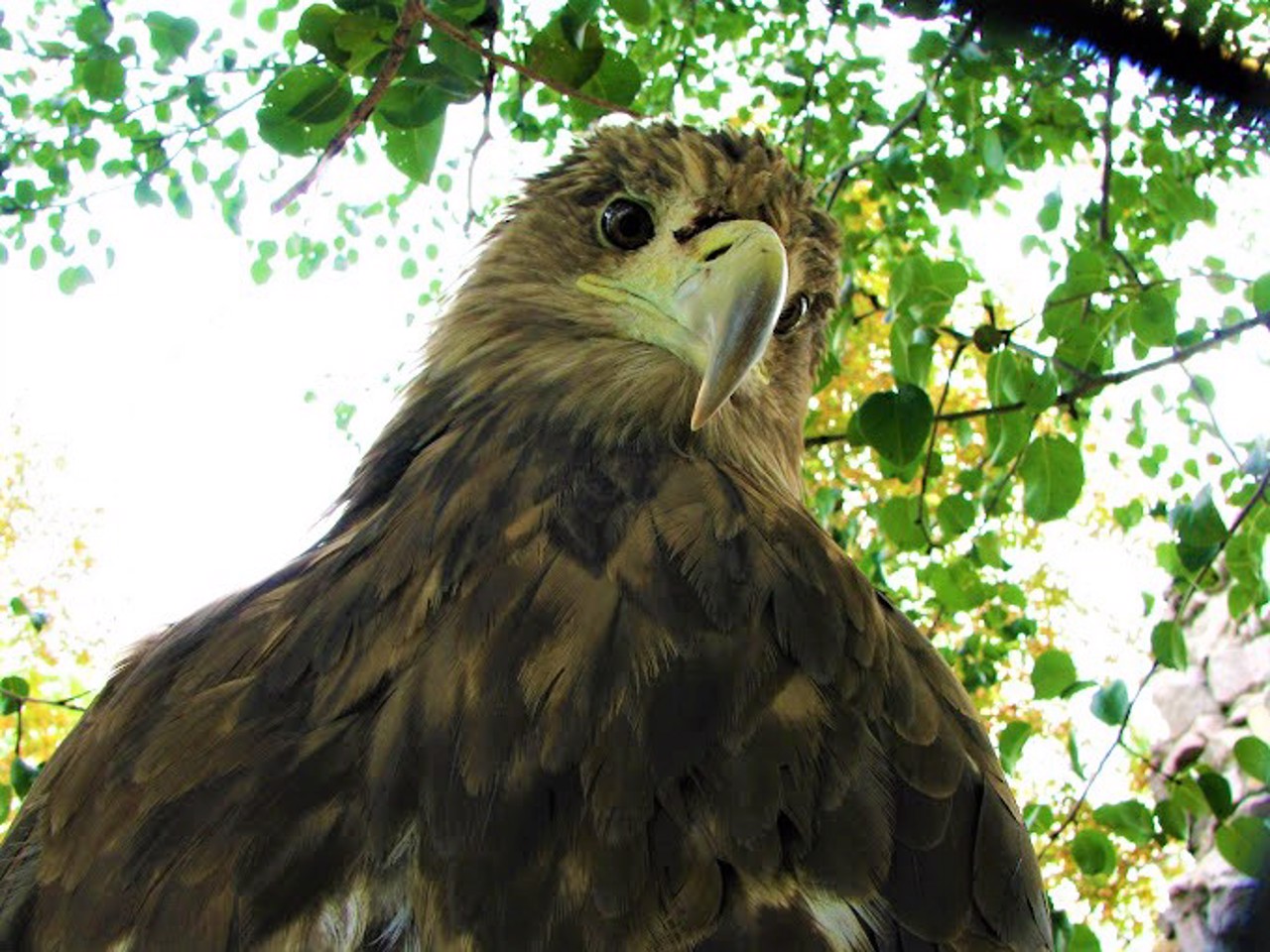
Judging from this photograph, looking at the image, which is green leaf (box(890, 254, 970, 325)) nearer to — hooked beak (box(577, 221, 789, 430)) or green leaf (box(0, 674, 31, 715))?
hooked beak (box(577, 221, 789, 430))

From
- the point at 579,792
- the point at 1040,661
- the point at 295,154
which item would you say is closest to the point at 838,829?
the point at 579,792

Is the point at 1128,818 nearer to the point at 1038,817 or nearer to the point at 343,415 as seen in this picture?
the point at 1038,817

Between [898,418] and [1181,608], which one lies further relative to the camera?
[1181,608]

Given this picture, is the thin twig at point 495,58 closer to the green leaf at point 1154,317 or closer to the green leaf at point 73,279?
the green leaf at point 1154,317

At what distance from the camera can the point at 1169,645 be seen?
211 cm

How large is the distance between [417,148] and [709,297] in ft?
1.89

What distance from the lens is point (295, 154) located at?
6.26 feet

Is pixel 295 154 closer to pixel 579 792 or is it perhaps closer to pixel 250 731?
pixel 250 731

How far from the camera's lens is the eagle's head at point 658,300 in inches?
63.4

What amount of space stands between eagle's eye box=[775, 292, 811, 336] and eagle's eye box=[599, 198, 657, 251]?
0.98 ft

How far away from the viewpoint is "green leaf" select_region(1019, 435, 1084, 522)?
6.81 feet

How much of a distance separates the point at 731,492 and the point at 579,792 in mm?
509

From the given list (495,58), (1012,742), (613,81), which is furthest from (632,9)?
(1012,742)

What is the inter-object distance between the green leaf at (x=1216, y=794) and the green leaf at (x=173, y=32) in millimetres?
2311
